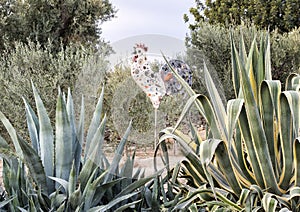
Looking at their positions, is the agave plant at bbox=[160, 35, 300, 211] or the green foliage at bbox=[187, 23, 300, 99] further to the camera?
the green foliage at bbox=[187, 23, 300, 99]

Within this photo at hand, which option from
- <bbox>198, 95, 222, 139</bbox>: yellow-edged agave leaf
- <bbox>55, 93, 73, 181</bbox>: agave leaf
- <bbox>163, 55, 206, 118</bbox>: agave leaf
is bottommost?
<bbox>55, 93, 73, 181</bbox>: agave leaf

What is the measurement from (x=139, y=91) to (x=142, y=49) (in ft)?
0.60

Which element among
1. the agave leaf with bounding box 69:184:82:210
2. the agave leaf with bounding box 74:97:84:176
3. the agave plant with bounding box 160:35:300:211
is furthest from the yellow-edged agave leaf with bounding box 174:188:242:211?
the agave leaf with bounding box 74:97:84:176

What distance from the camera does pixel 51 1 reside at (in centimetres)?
658

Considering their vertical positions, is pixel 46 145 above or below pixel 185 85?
below

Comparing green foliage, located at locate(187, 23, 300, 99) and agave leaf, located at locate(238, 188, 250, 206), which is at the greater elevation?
green foliage, located at locate(187, 23, 300, 99)

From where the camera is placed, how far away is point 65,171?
Answer: 1.81 metres

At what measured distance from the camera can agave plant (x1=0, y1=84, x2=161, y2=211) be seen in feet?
5.41

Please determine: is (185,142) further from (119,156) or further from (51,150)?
(51,150)

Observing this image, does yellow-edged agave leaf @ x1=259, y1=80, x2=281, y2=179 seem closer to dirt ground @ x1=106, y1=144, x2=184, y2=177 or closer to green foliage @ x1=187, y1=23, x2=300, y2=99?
dirt ground @ x1=106, y1=144, x2=184, y2=177

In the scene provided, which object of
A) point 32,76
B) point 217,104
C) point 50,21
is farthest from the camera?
point 50,21

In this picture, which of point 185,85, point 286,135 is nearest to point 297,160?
point 286,135

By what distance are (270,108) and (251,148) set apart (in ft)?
0.61

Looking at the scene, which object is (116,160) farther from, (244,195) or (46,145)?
(244,195)
